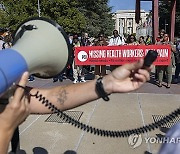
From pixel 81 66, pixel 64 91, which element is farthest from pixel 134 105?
pixel 64 91

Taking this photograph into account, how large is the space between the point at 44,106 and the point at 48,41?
0.42 m

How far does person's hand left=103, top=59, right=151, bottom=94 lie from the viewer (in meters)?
1.59

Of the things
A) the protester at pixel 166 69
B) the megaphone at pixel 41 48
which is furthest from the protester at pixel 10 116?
the protester at pixel 166 69

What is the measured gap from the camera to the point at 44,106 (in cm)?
205

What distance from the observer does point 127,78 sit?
1.70m

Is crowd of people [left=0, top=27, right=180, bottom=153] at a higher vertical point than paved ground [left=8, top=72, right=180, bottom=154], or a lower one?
higher

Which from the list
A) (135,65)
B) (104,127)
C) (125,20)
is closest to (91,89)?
(135,65)

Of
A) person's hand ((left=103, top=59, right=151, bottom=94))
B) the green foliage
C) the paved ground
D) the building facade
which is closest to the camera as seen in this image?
person's hand ((left=103, top=59, right=151, bottom=94))

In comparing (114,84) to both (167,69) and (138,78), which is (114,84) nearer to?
(138,78)

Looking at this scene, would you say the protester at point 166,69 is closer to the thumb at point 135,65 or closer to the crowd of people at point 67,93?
the crowd of people at point 67,93

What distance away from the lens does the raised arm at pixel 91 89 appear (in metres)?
1.63

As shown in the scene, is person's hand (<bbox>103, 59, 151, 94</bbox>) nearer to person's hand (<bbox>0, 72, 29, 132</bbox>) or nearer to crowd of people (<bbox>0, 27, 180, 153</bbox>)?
crowd of people (<bbox>0, 27, 180, 153</bbox>)

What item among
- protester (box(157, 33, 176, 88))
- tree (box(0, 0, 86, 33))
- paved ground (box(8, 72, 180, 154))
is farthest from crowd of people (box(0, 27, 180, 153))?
tree (box(0, 0, 86, 33))

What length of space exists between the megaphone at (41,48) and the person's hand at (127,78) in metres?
0.40
